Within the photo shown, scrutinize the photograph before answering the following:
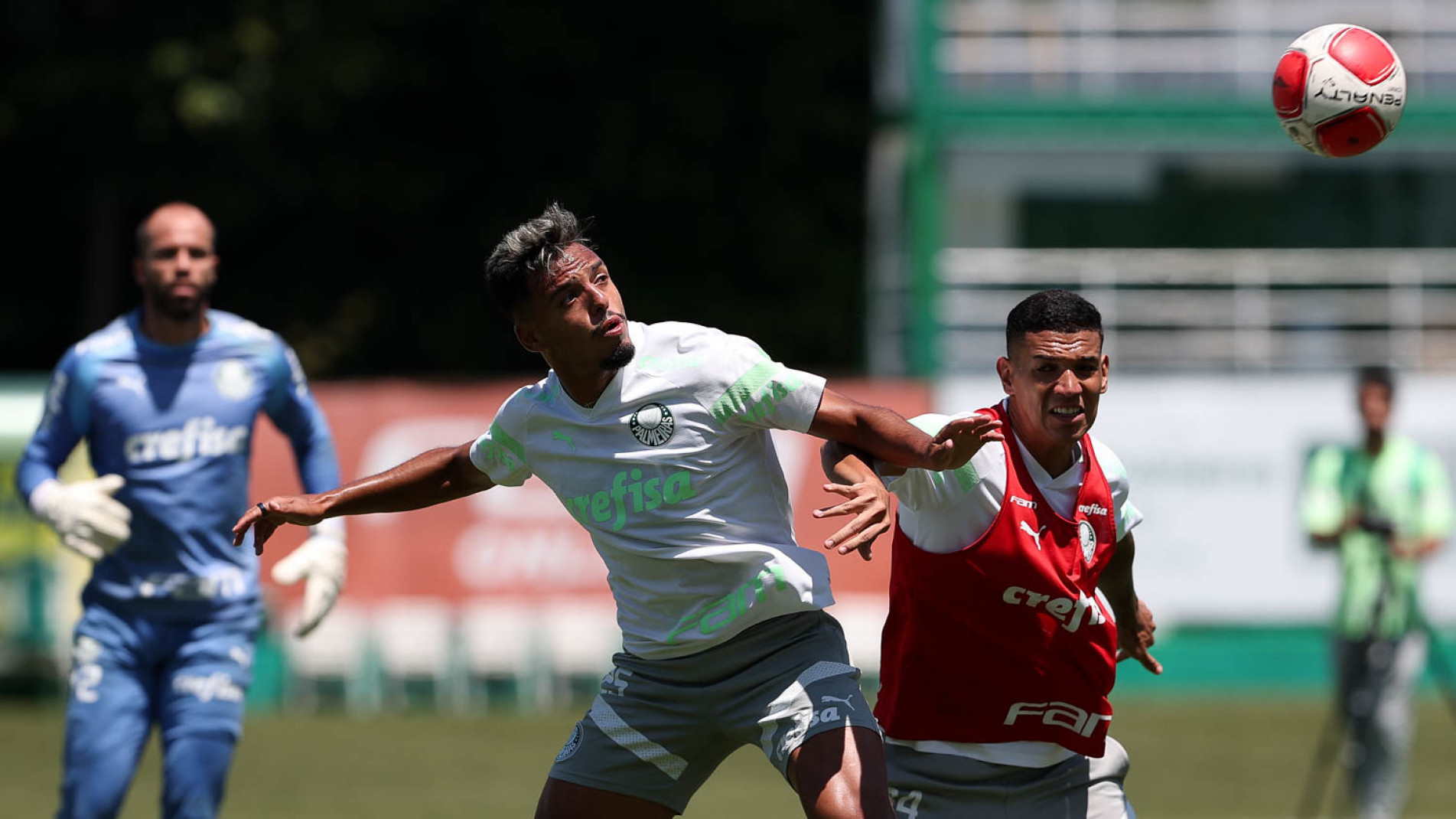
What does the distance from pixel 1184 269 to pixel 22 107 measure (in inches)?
540

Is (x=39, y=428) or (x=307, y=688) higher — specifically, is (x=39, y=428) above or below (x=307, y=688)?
above

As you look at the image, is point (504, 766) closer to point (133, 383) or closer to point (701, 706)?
point (133, 383)

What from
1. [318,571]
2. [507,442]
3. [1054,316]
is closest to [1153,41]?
[318,571]

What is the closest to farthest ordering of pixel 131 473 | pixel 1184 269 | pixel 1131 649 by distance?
pixel 1131 649, pixel 131 473, pixel 1184 269

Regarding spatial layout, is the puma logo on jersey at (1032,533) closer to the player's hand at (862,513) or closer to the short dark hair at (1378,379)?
the player's hand at (862,513)

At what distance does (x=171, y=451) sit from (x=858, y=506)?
315 cm

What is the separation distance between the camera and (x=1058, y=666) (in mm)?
5527

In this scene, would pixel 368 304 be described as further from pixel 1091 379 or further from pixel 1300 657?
pixel 1091 379

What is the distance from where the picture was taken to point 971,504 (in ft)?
17.9

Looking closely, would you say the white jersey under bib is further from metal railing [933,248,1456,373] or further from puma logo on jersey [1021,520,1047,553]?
metal railing [933,248,1456,373]

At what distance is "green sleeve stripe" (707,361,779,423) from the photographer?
18.0ft

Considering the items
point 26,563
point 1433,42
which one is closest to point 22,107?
point 26,563

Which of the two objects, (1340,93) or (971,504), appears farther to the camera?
(1340,93)

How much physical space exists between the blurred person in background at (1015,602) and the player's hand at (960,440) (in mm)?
253
